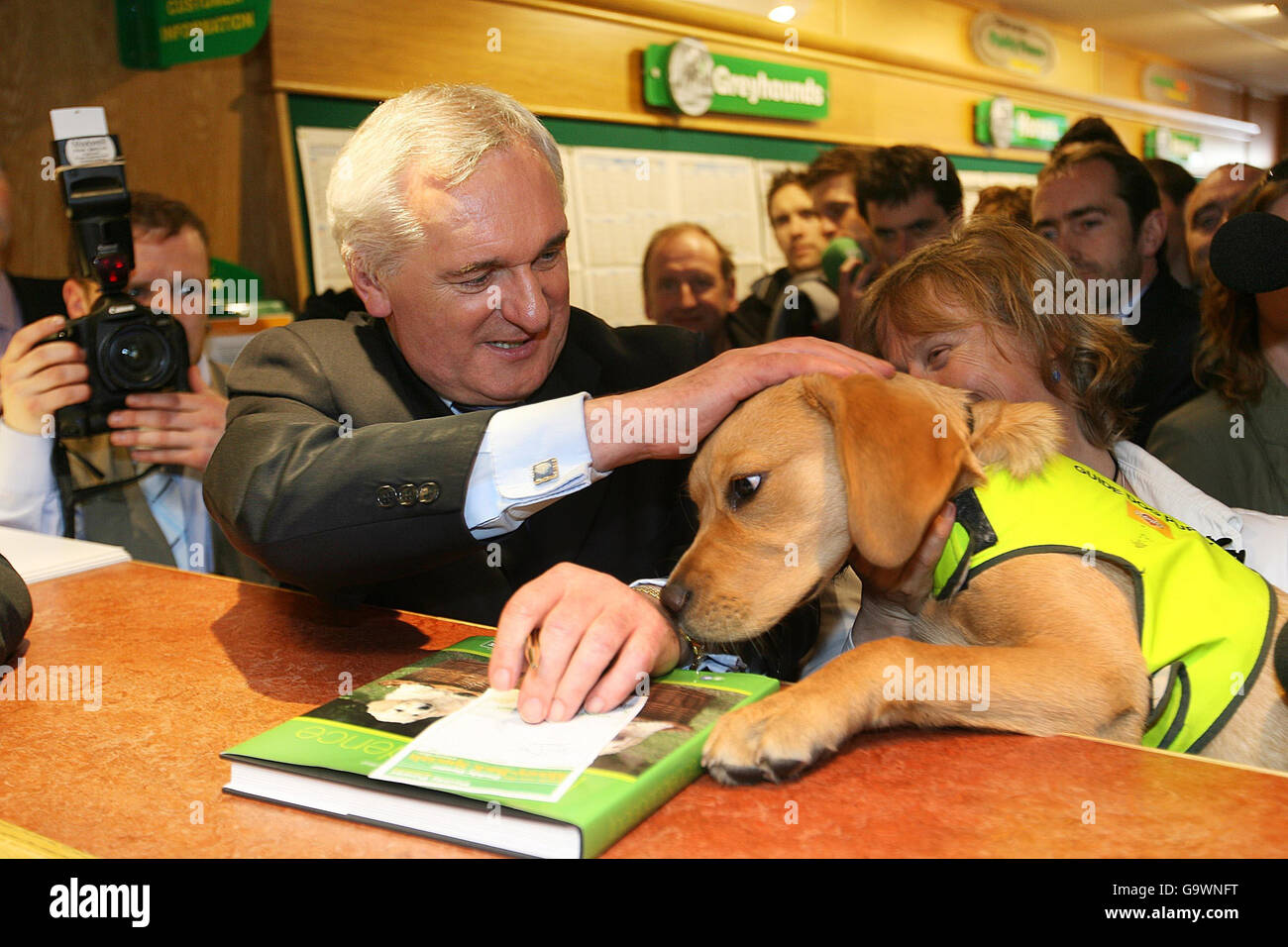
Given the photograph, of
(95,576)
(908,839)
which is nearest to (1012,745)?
(908,839)

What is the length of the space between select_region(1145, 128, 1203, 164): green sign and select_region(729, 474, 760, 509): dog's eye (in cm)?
1137

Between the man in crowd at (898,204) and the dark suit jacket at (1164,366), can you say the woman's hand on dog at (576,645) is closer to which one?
the dark suit jacket at (1164,366)

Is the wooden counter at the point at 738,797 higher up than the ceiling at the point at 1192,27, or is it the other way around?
the ceiling at the point at 1192,27

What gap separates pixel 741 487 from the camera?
168 cm

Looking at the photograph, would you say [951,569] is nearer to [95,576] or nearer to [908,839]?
[908,839]

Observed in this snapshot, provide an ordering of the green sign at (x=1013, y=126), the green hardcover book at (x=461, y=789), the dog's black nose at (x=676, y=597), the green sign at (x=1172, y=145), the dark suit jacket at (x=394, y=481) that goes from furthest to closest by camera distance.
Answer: the green sign at (x=1172, y=145), the green sign at (x=1013, y=126), the dog's black nose at (x=676, y=597), the dark suit jacket at (x=394, y=481), the green hardcover book at (x=461, y=789)

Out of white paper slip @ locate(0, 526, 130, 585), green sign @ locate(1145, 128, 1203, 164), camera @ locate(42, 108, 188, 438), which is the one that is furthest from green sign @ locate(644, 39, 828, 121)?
green sign @ locate(1145, 128, 1203, 164)

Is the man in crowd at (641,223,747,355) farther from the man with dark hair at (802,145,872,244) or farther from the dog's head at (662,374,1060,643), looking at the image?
the dog's head at (662,374,1060,643)

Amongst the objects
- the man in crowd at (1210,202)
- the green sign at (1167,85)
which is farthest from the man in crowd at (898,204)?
the green sign at (1167,85)

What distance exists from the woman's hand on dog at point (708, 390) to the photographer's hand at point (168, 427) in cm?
152

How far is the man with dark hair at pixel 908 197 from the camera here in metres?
4.12

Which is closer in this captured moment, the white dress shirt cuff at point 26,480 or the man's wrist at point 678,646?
the man's wrist at point 678,646

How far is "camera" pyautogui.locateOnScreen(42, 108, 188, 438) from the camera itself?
2.35 metres

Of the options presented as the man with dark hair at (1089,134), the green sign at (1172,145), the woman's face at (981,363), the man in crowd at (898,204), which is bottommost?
the woman's face at (981,363)
